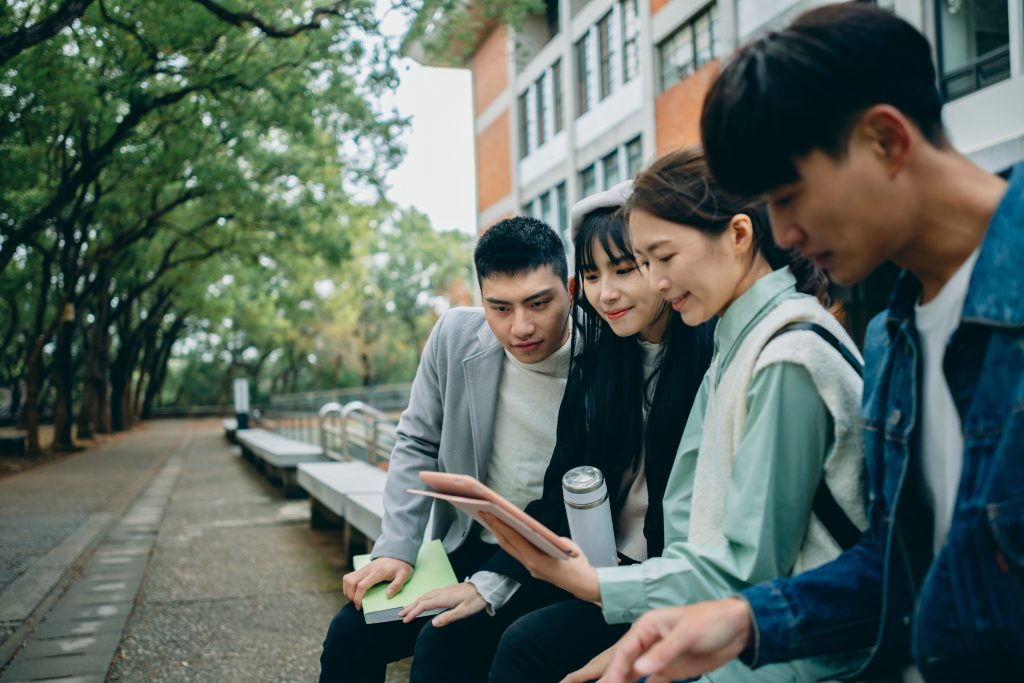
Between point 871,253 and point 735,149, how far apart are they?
264 mm

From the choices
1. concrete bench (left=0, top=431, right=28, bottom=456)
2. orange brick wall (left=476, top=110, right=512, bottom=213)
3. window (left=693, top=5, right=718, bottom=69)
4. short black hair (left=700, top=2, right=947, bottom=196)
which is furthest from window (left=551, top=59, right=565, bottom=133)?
short black hair (left=700, top=2, right=947, bottom=196)

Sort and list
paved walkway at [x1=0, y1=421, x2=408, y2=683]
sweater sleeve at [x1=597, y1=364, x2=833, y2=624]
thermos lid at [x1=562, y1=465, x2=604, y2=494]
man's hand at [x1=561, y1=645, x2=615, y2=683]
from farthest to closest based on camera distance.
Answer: paved walkway at [x1=0, y1=421, x2=408, y2=683]
thermos lid at [x1=562, y1=465, x2=604, y2=494]
man's hand at [x1=561, y1=645, x2=615, y2=683]
sweater sleeve at [x1=597, y1=364, x2=833, y2=624]

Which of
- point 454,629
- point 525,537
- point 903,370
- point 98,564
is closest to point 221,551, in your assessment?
point 98,564

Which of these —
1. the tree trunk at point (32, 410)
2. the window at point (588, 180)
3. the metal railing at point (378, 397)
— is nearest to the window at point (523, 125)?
the window at point (588, 180)

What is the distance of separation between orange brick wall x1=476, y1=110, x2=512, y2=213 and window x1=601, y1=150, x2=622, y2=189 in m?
5.18

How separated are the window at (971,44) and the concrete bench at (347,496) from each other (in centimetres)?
712

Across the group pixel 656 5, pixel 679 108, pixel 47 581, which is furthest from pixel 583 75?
pixel 47 581

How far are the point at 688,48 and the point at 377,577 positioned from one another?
14352mm

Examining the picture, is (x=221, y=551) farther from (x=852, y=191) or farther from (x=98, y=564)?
(x=852, y=191)

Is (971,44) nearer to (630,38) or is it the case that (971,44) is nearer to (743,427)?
(630,38)

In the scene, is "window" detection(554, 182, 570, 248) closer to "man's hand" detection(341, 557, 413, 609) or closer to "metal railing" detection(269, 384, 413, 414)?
"metal railing" detection(269, 384, 413, 414)

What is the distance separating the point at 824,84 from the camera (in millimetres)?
1312

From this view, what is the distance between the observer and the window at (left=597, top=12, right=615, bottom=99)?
18.5 meters

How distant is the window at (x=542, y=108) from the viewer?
21.7 meters
